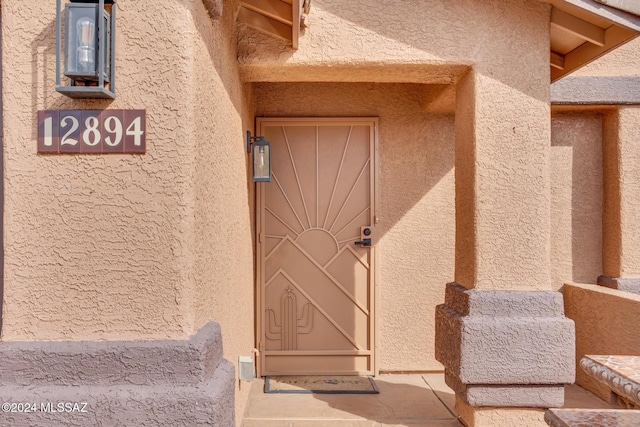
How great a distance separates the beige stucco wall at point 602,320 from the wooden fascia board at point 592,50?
2.07 m

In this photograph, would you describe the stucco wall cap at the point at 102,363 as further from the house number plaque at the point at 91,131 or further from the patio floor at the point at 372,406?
the patio floor at the point at 372,406

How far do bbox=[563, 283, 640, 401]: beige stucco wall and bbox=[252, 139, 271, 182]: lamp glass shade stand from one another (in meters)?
3.33

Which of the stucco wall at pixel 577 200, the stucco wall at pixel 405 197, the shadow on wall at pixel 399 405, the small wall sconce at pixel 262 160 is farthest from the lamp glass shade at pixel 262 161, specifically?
the stucco wall at pixel 577 200

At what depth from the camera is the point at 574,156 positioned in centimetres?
487

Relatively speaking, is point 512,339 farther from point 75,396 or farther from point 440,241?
point 75,396

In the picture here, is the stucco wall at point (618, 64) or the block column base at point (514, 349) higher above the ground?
the stucco wall at point (618, 64)

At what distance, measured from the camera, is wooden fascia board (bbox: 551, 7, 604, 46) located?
337 centimetres

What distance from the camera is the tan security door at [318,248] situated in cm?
491

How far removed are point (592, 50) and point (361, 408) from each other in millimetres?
3495

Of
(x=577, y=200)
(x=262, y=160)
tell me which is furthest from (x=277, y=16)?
(x=577, y=200)

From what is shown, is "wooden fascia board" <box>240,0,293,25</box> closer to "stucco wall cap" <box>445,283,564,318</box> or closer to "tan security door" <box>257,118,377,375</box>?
"tan security door" <box>257,118,377,375</box>

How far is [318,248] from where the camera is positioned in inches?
195

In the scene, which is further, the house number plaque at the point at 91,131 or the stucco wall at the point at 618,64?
the stucco wall at the point at 618,64

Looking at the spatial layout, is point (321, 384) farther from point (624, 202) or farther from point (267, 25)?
point (624, 202)
